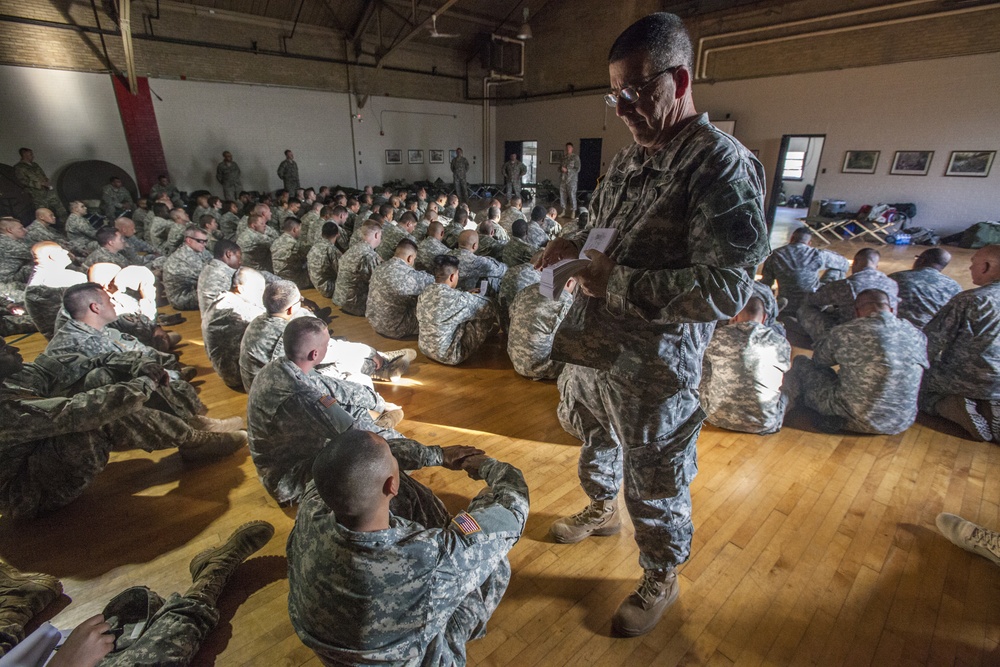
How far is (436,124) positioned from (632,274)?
15581 mm

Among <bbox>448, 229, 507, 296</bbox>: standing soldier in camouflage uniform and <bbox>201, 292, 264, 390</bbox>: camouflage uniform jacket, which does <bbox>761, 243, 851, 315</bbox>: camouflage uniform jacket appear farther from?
<bbox>201, 292, 264, 390</bbox>: camouflage uniform jacket

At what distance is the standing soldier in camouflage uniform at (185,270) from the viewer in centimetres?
479

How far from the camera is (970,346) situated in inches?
107

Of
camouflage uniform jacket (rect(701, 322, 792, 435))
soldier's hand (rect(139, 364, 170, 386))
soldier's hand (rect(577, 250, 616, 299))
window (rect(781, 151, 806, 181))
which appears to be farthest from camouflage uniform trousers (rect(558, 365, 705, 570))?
window (rect(781, 151, 806, 181))

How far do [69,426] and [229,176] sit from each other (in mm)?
10685

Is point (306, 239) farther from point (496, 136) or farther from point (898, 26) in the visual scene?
point (496, 136)

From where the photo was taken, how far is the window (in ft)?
49.1

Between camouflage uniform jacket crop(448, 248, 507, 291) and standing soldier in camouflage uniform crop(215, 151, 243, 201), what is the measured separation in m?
9.17

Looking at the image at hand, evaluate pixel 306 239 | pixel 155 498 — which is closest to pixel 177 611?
pixel 155 498

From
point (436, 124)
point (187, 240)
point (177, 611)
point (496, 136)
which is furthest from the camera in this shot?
point (496, 136)

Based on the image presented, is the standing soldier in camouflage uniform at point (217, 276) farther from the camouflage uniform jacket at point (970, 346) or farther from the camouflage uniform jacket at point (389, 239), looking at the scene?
the camouflage uniform jacket at point (970, 346)

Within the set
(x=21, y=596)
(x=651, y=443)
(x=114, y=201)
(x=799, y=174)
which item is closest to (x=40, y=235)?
(x=114, y=201)

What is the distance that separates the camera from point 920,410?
3.08 meters

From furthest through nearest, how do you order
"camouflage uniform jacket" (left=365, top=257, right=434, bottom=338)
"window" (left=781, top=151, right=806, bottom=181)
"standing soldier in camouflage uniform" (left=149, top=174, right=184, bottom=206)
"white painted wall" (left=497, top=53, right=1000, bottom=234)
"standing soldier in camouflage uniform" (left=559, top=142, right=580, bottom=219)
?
1. "window" (left=781, top=151, right=806, bottom=181)
2. "standing soldier in camouflage uniform" (left=559, top=142, right=580, bottom=219)
3. "standing soldier in camouflage uniform" (left=149, top=174, right=184, bottom=206)
4. "white painted wall" (left=497, top=53, right=1000, bottom=234)
5. "camouflage uniform jacket" (left=365, top=257, right=434, bottom=338)
